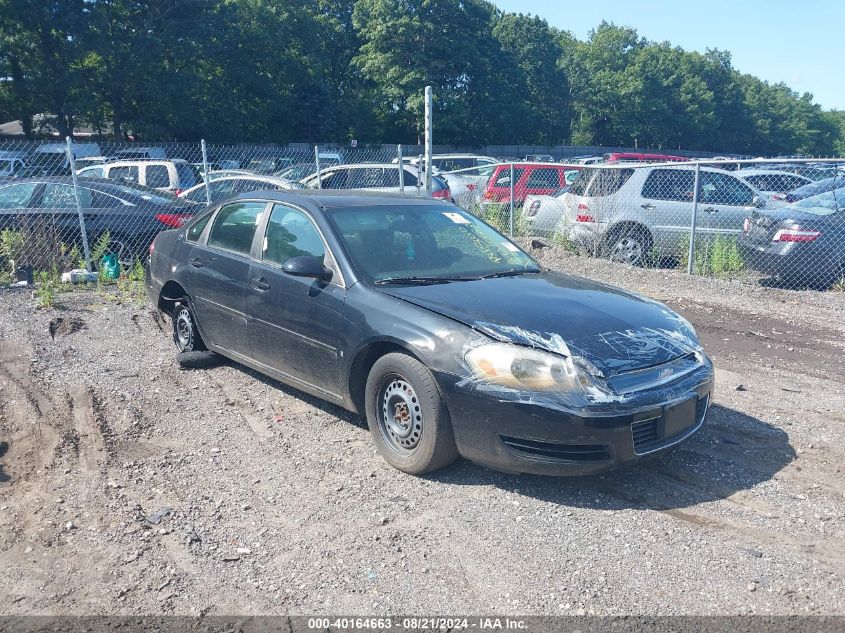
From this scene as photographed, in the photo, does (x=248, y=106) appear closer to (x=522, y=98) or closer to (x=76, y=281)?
(x=522, y=98)

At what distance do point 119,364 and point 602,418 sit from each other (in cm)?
473

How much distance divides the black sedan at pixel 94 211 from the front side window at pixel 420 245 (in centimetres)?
676

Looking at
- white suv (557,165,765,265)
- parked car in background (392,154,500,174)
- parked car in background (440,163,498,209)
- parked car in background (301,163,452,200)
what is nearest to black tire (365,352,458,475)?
white suv (557,165,765,265)

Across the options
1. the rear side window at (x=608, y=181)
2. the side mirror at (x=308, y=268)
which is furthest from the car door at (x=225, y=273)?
the rear side window at (x=608, y=181)

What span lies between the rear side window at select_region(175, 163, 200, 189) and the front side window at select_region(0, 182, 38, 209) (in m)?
5.18

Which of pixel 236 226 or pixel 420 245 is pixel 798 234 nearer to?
pixel 420 245

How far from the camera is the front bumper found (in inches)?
152

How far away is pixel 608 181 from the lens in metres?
11.9

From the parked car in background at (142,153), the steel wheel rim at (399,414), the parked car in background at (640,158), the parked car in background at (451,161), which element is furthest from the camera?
the parked car in background at (142,153)

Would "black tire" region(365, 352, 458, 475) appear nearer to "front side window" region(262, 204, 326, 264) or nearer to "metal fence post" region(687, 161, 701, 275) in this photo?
"front side window" region(262, 204, 326, 264)

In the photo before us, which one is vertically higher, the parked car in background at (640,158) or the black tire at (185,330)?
the parked car in background at (640,158)

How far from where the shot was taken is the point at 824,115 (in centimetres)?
10788

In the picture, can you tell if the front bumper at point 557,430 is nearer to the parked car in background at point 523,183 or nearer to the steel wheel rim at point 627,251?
the steel wheel rim at point 627,251

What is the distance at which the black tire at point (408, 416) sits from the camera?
4164mm
